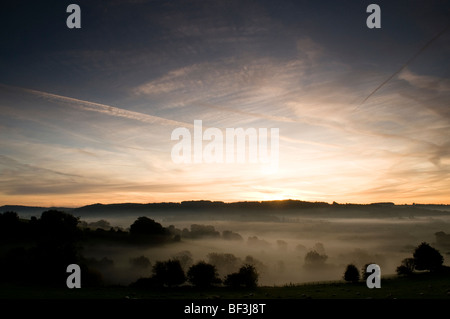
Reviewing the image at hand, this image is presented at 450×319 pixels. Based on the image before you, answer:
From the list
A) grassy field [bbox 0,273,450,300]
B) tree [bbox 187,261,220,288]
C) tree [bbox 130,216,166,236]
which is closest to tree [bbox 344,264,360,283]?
grassy field [bbox 0,273,450,300]

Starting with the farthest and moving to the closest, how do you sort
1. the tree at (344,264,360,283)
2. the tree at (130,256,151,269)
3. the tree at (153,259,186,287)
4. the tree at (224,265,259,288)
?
1. the tree at (130,256,151,269)
2. the tree at (344,264,360,283)
3. the tree at (153,259,186,287)
4. the tree at (224,265,259,288)

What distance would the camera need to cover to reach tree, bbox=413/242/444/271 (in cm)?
8384

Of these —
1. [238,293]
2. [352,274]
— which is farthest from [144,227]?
[238,293]

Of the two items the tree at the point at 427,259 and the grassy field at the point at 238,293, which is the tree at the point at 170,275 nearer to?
the grassy field at the point at 238,293

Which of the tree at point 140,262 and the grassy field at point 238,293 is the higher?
the grassy field at point 238,293

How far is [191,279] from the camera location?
69625 mm

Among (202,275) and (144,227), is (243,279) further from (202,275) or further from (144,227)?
(144,227)

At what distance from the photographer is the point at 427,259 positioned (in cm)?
8544

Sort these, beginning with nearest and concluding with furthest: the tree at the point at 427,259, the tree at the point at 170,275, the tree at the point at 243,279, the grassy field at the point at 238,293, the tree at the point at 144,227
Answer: the grassy field at the point at 238,293, the tree at the point at 243,279, the tree at the point at 170,275, the tree at the point at 427,259, the tree at the point at 144,227

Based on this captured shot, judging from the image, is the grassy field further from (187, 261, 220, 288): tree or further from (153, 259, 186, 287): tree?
(187, 261, 220, 288): tree

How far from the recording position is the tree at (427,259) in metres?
83.8

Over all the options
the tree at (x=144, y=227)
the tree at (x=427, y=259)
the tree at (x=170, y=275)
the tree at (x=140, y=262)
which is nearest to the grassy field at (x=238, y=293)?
the tree at (x=170, y=275)
